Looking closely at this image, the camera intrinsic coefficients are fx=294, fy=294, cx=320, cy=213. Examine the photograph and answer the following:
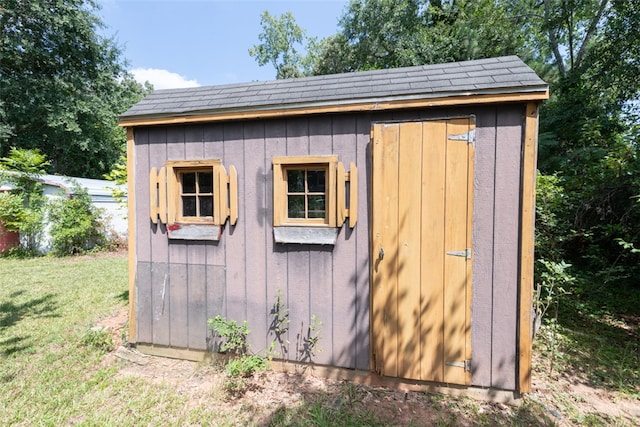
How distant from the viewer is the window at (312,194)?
261cm

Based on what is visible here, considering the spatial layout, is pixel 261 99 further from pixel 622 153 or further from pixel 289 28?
pixel 289 28

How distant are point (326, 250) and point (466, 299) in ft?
4.09

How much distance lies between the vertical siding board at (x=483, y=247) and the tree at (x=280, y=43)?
20.5 meters

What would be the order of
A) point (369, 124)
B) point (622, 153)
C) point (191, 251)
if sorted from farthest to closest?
1. point (622, 153)
2. point (191, 251)
3. point (369, 124)

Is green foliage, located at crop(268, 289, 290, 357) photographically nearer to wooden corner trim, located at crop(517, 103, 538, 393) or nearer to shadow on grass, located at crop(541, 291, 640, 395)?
wooden corner trim, located at crop(517, 103, 538, 393)

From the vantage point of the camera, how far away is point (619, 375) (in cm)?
275

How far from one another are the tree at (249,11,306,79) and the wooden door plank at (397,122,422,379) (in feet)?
66.8

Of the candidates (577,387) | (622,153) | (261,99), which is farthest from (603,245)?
(261,99)

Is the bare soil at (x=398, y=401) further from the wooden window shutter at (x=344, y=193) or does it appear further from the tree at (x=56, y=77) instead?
the tree at (x=56, y=77)

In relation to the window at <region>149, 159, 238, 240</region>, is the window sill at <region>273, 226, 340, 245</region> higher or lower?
lower

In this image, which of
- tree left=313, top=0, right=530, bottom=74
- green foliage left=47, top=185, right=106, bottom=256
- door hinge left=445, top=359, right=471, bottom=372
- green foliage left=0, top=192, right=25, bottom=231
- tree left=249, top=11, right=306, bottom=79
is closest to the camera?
door hinge left=445, top=359, right=471, bottom=372

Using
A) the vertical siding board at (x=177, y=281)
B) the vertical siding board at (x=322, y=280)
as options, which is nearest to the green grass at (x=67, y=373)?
the vertical siding board at (x=177, y=281)

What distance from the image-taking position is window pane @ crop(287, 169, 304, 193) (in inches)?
110

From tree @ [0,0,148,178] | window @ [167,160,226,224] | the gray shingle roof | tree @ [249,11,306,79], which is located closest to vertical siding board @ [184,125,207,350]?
window @ [167,160,226,224]
